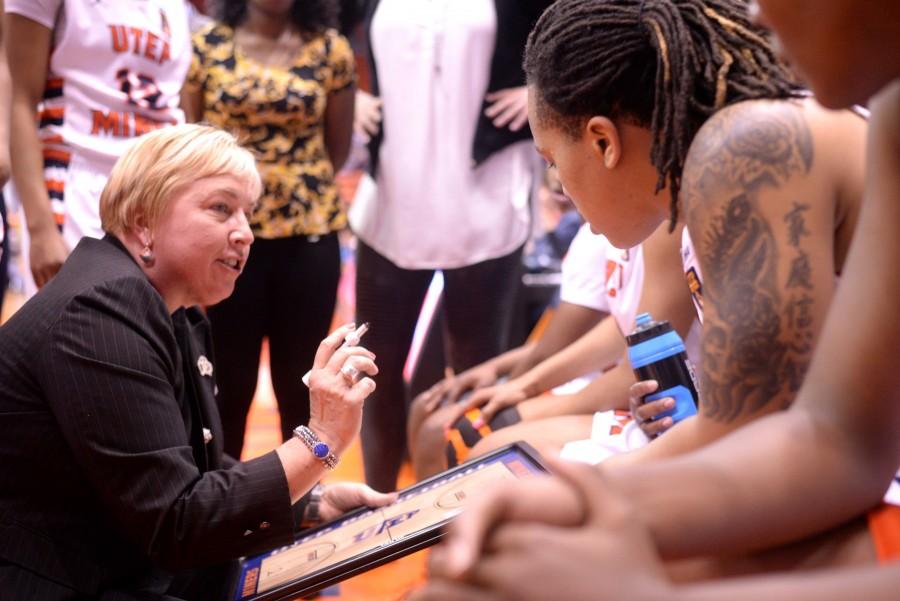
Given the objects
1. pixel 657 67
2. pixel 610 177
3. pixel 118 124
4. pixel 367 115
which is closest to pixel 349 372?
pixel 610 177

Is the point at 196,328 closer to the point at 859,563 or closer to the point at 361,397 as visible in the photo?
the point at 361,397

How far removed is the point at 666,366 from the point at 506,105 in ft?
4.47

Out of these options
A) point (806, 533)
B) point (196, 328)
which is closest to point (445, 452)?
point (196, 328)

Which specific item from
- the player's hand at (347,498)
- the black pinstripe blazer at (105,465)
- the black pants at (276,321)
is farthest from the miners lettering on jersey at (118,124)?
the player's hand at (347,498)

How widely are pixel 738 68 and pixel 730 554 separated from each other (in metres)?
0.72

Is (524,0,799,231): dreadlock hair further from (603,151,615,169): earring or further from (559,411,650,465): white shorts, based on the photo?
(559,411,650,465): white shorts

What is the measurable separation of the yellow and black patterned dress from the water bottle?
1331 millimetres

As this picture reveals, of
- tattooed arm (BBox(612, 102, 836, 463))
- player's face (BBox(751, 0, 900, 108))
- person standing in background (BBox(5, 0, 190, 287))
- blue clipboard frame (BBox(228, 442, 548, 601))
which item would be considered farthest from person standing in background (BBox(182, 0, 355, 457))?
player's face (BBox(751, 0, 900, 108))

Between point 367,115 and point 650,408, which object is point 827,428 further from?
point 367,115

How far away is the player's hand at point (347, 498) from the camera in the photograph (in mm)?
1871

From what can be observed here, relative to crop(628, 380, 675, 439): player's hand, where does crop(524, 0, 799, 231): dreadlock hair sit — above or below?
above

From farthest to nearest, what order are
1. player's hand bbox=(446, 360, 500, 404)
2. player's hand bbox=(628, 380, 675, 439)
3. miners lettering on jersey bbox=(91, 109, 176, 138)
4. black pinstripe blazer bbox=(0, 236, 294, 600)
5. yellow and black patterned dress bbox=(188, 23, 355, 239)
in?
yellow and black patterned dress bbox=(188, 23, 355, 239) → player's hand bbox=(446, 360, 500, 404) → miners lettering on jersey bbox=(91, 109, 176, 138) → player's hand bbox=(628, 380, 675, 439) → black pinstripe blazer bbox=(0, 236, 294, 600)

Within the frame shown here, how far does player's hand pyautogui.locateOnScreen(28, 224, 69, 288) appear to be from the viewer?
7.73 feet

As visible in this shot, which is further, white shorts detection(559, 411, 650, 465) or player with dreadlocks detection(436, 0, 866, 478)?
white shorts detection(559, 411, 650, 465)
